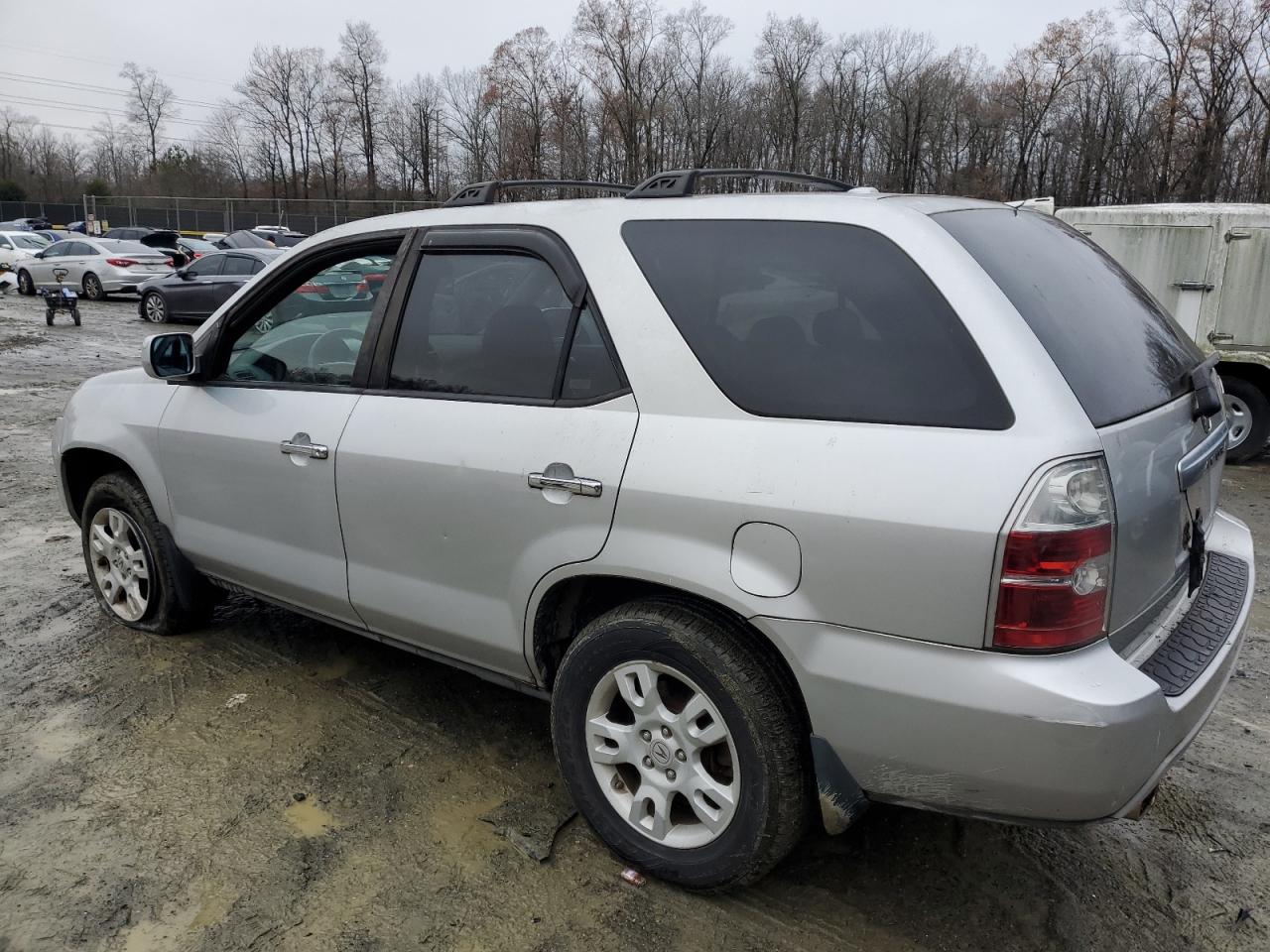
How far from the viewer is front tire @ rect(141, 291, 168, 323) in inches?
748

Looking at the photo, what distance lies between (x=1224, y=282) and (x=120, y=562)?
897 centimetres

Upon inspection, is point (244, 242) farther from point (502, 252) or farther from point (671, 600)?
point (671, 600)

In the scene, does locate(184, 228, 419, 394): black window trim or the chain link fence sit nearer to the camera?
locate(184, 228, 419, 394): black window trim

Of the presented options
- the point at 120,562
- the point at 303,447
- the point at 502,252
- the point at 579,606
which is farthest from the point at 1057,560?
the point at 120,562

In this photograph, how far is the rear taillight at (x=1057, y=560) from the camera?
6.59 ft

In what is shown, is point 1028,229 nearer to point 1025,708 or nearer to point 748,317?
point 748,317

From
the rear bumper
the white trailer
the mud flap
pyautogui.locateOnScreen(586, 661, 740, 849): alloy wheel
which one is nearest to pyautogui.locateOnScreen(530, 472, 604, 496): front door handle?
pyautogui.locateOnScreen(586, 661, 740, 849): alloy wheel

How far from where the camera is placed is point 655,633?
249 centimetres

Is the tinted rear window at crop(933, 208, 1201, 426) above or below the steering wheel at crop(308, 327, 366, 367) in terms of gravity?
above

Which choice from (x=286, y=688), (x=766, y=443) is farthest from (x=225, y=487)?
(x=766, y=443)

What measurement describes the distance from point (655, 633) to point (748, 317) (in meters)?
0.86

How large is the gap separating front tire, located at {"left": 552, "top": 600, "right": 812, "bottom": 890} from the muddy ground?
183 mm

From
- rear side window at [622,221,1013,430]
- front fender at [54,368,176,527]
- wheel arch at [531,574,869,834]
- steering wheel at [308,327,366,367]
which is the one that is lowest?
wheel arch at [531,574,869,834]

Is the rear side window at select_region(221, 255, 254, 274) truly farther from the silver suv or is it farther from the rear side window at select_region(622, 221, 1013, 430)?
the rear side window at select_region(622, 221, 1013, 430)
